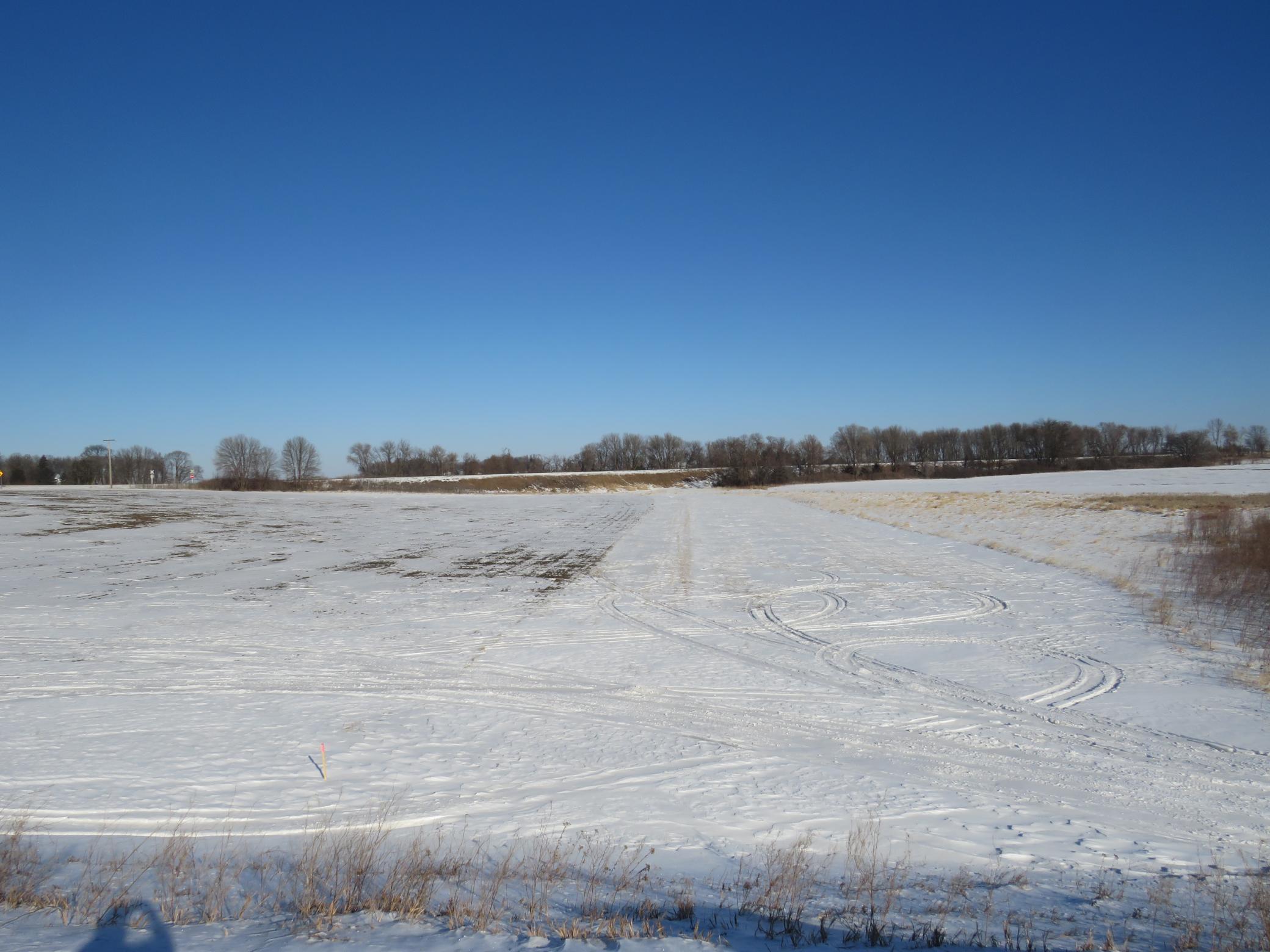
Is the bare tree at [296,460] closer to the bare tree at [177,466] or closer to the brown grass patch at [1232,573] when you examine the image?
the bare tree at [177,466]

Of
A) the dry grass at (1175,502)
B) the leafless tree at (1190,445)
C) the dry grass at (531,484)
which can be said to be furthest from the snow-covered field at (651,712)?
the leafless tree at (1190,445)

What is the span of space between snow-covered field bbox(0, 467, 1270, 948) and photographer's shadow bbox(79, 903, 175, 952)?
5.7 inches

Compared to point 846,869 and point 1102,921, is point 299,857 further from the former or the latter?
point 1102,921

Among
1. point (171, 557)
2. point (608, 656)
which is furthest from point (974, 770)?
point (171, 557)

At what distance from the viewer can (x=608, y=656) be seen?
37.9 ft

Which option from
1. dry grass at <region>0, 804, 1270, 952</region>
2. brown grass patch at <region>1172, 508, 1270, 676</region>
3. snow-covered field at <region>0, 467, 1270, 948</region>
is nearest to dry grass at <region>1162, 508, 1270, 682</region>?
brown grass patch at <region>1172, 508, 1270, 676</region>

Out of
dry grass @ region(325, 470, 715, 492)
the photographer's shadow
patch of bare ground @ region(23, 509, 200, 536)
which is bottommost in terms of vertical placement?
the photographer's shadow

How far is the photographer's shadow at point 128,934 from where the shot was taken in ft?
13.0

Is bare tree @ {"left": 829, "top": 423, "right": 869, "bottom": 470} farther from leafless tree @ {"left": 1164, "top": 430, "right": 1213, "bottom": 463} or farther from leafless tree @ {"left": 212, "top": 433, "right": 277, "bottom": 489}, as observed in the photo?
leafless tree @ {"left": 212, "top": 433, "right": 277, "bottom": 489}

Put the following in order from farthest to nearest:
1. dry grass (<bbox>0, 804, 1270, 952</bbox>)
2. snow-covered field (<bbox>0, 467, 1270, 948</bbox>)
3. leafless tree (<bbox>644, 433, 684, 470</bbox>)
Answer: leafless tree (<bbox>644, 433, 684, 470</bbox>)
snow-covered field (<bbox>0, 467, 1270, 948</bbox>)
dry grass (<bbox>0, 804, 1270, 952</bbox>)

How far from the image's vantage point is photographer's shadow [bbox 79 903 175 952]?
3.98 metres

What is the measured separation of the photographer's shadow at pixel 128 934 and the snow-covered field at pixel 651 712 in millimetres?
144

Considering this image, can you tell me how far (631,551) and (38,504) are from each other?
47.1 meters

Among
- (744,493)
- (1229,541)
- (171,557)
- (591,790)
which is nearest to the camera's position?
(591,790)
